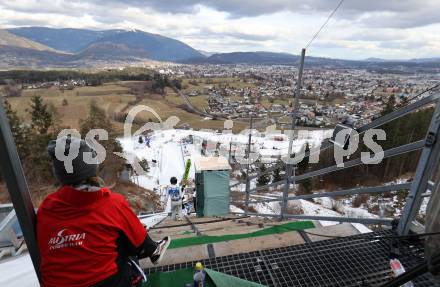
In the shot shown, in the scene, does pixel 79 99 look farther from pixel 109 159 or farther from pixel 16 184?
pixel 16 184

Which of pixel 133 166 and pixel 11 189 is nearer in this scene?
pixel 11 189

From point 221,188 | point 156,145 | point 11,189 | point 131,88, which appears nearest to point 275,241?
point 11,189

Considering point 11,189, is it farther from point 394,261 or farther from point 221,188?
point 221,188

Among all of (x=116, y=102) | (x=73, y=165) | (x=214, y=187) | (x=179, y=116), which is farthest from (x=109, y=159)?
(x=116, y=102)

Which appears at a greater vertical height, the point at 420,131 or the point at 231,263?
the point at 231,263

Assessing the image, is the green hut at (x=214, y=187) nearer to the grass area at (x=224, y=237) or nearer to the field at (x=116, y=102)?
the grass area at (x=224, y=237)
